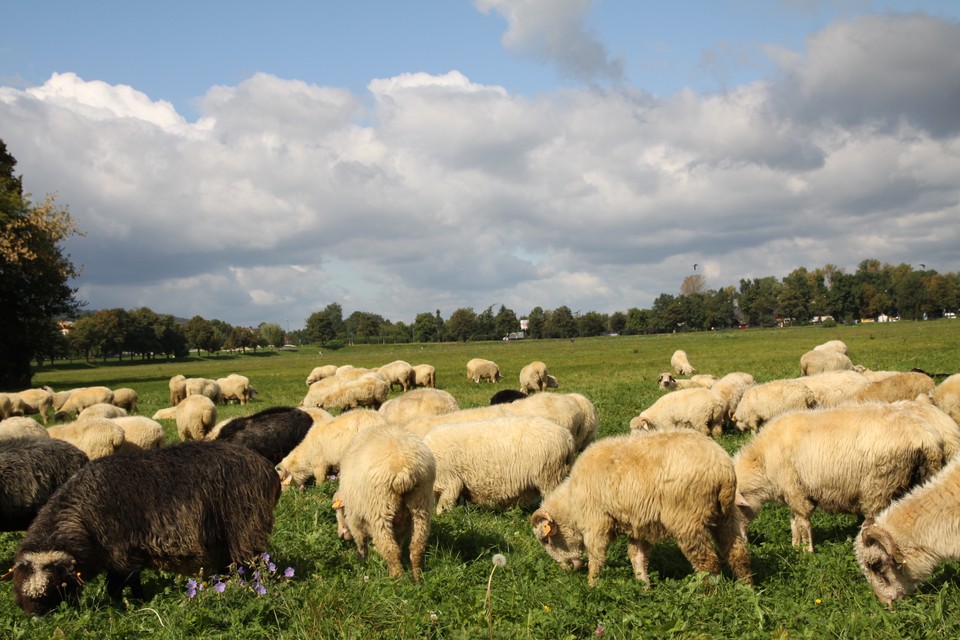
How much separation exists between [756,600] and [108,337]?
121m

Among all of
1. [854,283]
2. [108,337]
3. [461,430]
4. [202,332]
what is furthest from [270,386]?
[854,283]

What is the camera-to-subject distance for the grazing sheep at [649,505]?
593 centimetres

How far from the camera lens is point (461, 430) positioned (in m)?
9.21

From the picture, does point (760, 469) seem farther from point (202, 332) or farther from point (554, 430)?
point (202, 332)

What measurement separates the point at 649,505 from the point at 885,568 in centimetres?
207

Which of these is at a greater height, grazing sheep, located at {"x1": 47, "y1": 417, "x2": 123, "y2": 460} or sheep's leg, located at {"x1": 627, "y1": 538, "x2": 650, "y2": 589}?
grazing sheep, located at {"x1": 47, "y1": 417, "x2": 123, "y2": 460}

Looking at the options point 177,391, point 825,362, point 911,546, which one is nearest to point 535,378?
point 825,362

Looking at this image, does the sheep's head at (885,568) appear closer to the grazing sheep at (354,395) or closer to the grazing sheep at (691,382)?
the grazing sheep at (691,382)

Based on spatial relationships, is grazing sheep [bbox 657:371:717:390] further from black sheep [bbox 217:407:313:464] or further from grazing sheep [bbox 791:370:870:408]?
black sheep [bbox 217:407:313:464]

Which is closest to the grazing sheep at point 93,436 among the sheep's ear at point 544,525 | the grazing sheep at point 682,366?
the sheep's ear at point 544,525

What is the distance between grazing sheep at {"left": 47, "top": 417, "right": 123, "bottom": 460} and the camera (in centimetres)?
1246

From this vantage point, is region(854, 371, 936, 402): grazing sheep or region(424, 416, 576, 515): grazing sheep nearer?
region(424, 416, 576, 515): grazing sheep

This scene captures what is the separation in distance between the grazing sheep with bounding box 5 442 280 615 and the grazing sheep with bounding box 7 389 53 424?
23.9 metres

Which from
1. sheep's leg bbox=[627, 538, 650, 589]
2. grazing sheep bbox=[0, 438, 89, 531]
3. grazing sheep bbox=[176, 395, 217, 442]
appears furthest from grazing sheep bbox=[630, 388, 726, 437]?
grazing sheep bbox=[176, 395, 217, 442]
